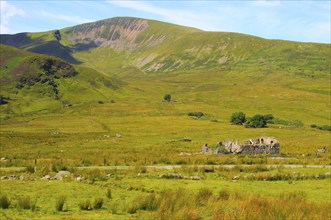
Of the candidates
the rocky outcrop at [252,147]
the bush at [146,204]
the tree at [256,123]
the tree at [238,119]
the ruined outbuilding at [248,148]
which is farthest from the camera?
the tree at [238,119]

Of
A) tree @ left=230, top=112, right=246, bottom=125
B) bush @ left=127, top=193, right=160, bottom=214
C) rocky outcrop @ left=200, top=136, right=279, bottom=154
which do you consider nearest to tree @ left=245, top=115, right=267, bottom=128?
tree @ left=230, top=112, right=246, bottom=125

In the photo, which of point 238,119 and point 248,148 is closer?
point 248,148

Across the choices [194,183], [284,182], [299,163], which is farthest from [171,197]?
[299,163]

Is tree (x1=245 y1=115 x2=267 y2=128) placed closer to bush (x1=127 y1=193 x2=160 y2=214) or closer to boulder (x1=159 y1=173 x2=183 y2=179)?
boulder (x1=159 y1=173 x2=183 y2=179)

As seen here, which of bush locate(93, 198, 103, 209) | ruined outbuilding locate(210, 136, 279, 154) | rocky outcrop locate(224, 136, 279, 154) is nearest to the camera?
bush locate(93, 198, 103, 209)

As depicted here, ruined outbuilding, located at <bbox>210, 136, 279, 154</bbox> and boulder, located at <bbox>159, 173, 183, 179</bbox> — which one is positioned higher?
boulder, located at <bbox>159, 173, 183, 179</bbox>

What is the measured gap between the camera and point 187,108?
7293 inches

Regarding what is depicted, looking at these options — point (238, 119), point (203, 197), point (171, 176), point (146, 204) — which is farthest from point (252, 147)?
point (238, 119)

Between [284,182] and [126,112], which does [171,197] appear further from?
[126,112]

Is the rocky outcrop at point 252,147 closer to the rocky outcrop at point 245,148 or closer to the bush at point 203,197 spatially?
the rocky outcrop at point 245,148

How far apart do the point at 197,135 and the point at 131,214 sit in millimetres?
83810

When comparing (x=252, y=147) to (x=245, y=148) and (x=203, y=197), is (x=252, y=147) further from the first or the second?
(x=203, y=197)

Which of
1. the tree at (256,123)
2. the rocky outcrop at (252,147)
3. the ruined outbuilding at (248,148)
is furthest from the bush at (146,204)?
Answer: the tree at (256,123)

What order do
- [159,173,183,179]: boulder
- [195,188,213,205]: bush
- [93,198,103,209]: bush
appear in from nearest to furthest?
1. [93,198,103,209]: bush
2. [195,188,213,205]: bush
3. [159,173,183,179]: boulder
